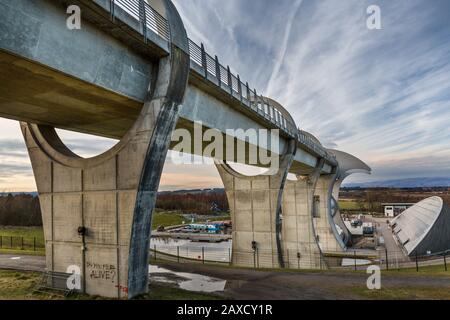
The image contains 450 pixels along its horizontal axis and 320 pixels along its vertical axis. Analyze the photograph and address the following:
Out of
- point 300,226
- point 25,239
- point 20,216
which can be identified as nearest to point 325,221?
point 300,226

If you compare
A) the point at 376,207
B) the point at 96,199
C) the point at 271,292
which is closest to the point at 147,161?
the point at 96,199

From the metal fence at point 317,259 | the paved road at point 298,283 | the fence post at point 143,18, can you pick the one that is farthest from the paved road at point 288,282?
the fence post at point 143,18

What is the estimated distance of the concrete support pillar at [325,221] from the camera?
172 ft

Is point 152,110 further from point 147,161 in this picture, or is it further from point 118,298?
point 118,298

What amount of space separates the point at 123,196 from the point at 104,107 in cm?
355

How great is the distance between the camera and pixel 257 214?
3156 cm

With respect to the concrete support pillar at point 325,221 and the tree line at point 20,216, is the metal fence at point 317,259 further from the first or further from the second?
the tree line at point 20,216

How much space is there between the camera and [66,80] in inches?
379

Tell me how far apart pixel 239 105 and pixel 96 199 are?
10.5m

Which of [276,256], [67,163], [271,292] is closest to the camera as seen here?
[67,163]

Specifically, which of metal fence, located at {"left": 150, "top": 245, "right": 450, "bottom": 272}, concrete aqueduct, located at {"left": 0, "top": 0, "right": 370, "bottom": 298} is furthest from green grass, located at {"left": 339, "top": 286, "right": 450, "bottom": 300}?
metal fence, located at {"left": 150, "top": 245, "right": 450, "bottom": 272}

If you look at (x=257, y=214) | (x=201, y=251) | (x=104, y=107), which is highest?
(x=104, y=107)

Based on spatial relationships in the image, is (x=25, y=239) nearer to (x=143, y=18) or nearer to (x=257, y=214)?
(x=257, y=214)

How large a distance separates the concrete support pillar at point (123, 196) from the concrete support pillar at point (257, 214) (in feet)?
63.3
